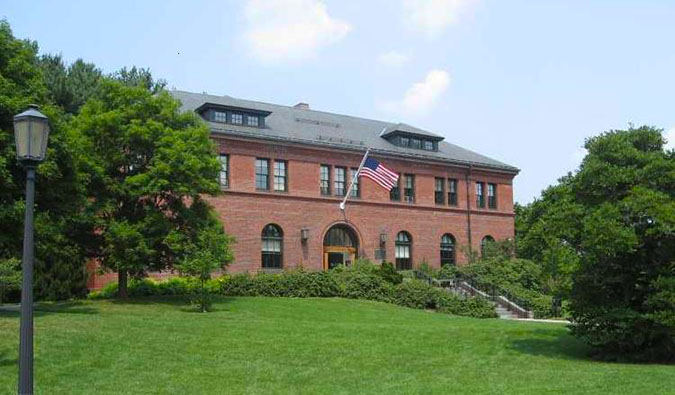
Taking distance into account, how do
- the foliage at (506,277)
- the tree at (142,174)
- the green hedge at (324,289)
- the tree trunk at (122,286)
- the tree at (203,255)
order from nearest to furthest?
the tree at (203,255)
the tree at (142,174)
the tree trunk at (122,286)
the green hedge at (324,289)
the foliage at (506,277)

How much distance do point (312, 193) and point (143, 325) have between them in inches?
771

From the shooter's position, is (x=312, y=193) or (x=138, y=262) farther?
(x=312, y=193)

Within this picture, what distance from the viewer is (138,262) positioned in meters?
24.0

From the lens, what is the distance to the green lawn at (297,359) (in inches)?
479

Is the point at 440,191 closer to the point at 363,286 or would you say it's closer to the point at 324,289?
the point at 363,286

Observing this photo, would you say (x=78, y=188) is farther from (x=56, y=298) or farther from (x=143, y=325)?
(x=56, y=298)

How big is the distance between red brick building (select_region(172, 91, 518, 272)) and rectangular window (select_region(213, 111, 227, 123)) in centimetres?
5

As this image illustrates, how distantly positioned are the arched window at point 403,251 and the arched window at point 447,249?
8.10 feet

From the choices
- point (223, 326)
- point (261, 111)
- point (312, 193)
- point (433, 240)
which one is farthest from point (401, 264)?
point (223, 326)

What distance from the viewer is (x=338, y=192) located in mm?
38156

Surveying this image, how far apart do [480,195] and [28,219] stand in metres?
37.6

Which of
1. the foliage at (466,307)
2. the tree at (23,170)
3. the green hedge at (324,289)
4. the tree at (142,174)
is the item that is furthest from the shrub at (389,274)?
the tree at (23,170)

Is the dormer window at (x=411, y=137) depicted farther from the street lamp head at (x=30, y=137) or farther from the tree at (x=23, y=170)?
the street lamp head at (x=30, y=137)

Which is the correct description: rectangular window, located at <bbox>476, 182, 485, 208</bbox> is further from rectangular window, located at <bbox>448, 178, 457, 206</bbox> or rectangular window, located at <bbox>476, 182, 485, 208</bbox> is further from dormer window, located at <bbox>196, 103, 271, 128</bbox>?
dormer window, located at <bbox>196, 103, 271, 128</bbox>
